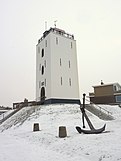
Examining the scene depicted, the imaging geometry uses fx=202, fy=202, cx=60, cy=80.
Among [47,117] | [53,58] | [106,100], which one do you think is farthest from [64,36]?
[47,117]

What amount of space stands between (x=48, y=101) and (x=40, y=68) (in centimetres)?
739

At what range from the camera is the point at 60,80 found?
112 ft

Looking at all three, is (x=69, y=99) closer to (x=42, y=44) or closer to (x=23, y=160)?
(x=42, y=44)

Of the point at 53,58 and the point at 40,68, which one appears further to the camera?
the point at 40,68

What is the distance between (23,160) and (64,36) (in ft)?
105

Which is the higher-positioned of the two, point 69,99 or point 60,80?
point 60,80

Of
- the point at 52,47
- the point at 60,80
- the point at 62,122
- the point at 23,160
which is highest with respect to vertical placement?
the point at 52,47

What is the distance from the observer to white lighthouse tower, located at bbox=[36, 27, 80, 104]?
111 feet

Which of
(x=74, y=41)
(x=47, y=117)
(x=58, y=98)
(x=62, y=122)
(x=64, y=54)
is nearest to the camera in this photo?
(x=62, y=122)

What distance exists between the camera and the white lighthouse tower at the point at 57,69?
33.8 m

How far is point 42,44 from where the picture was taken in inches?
1526

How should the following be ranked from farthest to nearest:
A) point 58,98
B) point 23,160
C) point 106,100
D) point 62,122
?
point 106,100 < point 58,98 < point 62,122 < point 23,160

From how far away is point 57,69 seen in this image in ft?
112

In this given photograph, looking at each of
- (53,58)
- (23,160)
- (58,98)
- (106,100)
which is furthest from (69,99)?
(23,160)
